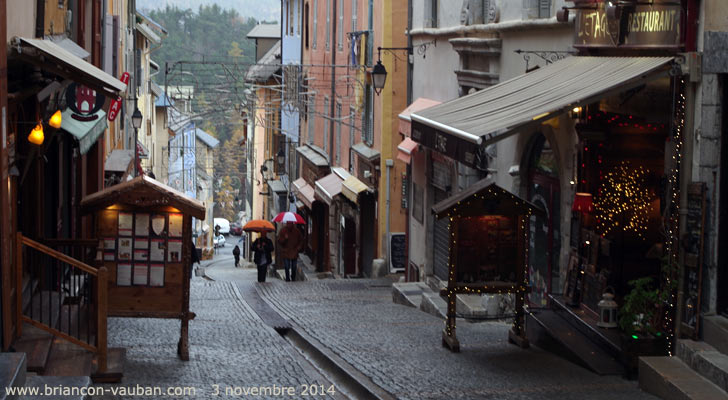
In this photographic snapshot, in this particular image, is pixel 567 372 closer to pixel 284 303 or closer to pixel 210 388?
pixel 210 388

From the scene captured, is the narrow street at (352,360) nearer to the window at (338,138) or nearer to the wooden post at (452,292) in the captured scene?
the wooden post at (452,292)

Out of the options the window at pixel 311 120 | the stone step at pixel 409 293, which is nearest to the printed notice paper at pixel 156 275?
the stone step at pixel 409 293

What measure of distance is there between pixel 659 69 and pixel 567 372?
10.5 ft

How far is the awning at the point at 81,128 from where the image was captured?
15422mm

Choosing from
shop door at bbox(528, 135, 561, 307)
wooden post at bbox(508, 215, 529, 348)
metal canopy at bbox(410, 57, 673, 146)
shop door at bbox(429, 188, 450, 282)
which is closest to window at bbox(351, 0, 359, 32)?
shop door at bbox(429, 188, 450, 282)

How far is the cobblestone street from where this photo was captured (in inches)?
396

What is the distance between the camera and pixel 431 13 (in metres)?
22.7

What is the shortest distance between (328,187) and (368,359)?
19538 mm

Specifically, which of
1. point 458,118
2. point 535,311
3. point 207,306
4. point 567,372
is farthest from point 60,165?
point 567,372

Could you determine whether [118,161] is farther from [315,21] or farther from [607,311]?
[315,21]

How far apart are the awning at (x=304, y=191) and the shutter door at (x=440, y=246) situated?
13.3 meters

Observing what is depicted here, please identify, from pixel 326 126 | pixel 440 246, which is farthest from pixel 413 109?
pixel 326 126

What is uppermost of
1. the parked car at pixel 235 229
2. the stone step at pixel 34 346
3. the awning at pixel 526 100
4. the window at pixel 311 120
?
the window at pixel 311 120

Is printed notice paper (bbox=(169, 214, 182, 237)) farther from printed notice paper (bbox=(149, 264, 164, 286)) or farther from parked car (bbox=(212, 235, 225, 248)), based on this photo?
parked car (bbox=(212, 235, 225, 248))
